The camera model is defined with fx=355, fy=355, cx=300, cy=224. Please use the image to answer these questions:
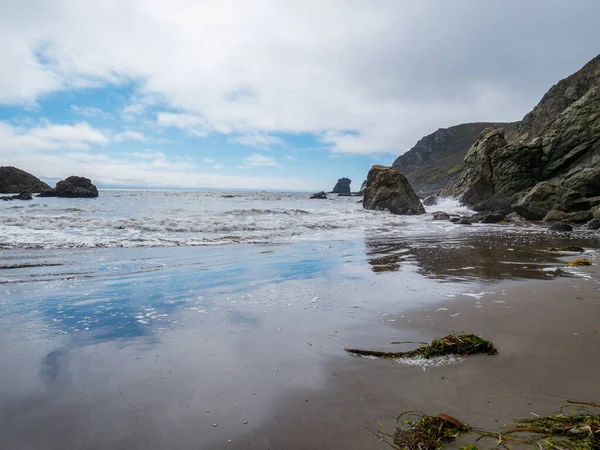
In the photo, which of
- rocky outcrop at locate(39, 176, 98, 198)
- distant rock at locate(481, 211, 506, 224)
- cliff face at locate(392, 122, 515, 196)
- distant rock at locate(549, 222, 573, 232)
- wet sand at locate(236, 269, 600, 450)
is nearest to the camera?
wet sand at locate(236, 269, 600, 450)

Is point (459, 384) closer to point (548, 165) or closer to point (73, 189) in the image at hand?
point (548, 165)

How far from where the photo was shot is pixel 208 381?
3.11 meters

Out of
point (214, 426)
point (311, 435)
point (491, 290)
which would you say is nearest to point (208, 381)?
point (214, 426)

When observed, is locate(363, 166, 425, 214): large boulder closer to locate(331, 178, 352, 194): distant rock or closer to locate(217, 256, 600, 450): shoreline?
locate(217, 256, 600, 450): shoreline

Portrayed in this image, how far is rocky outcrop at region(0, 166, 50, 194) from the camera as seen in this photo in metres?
61.1

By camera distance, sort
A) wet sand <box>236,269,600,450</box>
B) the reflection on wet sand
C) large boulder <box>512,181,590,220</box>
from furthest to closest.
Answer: large boulder <box>512,181,590,220</box>
the reflection on wet sand
wet sand <box>236,269,600,450</box>

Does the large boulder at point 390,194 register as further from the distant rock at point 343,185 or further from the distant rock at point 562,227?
the distant rock at point 343,185

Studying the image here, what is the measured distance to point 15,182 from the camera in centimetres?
6222

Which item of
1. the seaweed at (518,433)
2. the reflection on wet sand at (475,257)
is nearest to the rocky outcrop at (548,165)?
the reflection on wet sand at (475,257)

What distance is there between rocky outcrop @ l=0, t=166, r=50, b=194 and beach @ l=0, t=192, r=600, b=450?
67.8 meters

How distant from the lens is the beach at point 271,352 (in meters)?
2.52

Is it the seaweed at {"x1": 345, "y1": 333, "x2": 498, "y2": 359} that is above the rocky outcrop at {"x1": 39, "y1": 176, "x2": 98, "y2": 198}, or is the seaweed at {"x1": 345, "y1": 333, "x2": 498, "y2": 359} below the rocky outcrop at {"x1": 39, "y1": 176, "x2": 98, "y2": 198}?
below

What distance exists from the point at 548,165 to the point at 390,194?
1248cm

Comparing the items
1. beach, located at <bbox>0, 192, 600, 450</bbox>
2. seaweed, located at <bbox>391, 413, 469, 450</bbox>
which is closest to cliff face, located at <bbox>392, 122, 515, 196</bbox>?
beach, located at <bbox>0, 192, 600, 450</bbox>
